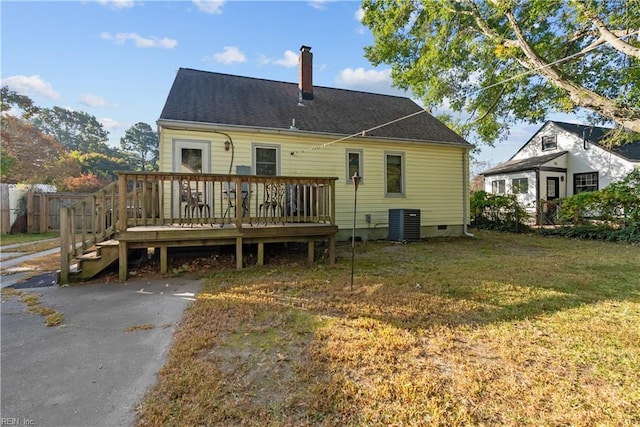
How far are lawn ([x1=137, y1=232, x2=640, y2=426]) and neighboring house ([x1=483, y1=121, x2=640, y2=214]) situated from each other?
14810 millimetres

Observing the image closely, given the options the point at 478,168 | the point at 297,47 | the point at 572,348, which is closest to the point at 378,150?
the point at 297,47

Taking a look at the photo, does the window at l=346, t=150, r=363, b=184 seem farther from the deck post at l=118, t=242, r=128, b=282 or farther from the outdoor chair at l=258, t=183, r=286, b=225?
the deck post at l=118, t=242, r=128, b=282

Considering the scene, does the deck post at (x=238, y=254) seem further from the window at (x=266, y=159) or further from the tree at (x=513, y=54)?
the tree at (x=513, y=54)

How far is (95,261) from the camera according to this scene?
199 inches

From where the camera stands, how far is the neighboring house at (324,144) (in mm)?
7914

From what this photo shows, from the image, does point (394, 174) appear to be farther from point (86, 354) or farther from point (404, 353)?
point (86, 354)

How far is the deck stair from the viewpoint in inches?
195

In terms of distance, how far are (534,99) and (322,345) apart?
1220cm

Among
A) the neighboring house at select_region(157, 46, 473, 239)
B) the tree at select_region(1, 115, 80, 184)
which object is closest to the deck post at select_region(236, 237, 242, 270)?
the neighboring house at select_region(157, 46, 473, 239)

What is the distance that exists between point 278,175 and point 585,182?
18751 millimetres

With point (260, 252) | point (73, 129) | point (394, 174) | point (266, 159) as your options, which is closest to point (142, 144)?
point (73, 129)

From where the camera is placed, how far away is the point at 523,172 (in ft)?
61.0

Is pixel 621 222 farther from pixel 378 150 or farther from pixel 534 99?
pixel 378 150

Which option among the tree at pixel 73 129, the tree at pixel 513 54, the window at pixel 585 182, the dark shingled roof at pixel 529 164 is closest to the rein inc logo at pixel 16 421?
the tree at pixel 513 54
